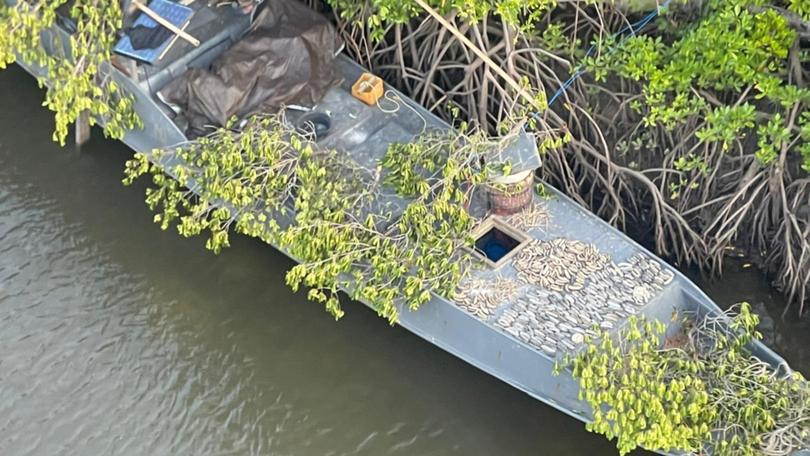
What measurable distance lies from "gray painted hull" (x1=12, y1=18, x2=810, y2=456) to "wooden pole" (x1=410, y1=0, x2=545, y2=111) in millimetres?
834

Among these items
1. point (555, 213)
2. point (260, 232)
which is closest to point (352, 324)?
point (260, 232)

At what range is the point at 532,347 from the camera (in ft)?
28.5

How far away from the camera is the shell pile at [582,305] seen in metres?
8.74

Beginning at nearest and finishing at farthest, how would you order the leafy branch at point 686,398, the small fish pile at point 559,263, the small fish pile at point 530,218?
the leafy branch at point 686,398 < the small fish pile at point 559,263 < the small fish pile at point 530,218

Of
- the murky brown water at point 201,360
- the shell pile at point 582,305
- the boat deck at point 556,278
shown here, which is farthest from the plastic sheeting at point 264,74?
the shell pile at point 582,305

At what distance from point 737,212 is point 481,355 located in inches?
101

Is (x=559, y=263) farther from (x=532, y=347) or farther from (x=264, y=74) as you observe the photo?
(x=264, y=74)

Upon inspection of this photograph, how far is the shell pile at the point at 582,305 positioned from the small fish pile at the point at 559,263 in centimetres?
2

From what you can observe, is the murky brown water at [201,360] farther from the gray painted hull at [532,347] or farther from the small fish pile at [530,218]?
the small fish pile at [530,218]

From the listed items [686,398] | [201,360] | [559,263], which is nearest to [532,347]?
[559,263]

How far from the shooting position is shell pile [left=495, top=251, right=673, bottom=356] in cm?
874

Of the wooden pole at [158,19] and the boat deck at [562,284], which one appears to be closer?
the boat deck at [562,284]

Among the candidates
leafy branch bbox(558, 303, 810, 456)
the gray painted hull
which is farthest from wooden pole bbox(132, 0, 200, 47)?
leafy branch bbox(558, 303, 810, 456)

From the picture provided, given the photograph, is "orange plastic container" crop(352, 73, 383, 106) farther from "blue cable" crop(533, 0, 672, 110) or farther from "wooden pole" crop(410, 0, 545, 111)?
"blue cable" crop(533, 0, 672, 110)
